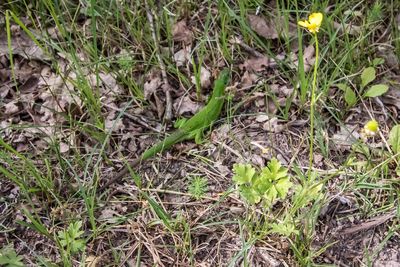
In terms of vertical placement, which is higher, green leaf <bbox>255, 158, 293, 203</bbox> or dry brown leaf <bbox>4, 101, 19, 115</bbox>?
dry brown leaf <bbox>4, 101, 19, 115</bbox>

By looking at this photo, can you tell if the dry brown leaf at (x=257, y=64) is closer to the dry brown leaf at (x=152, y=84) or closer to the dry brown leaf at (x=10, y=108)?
the dry brown leaf at (x=152, y=84)

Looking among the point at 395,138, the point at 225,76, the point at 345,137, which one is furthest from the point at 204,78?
the point at 395,138

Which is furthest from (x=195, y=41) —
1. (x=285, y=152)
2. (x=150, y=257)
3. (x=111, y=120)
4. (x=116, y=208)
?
(x=150, y=257)

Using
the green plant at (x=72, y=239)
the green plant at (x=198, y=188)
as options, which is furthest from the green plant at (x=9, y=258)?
the green plant at (x=198, y=188)

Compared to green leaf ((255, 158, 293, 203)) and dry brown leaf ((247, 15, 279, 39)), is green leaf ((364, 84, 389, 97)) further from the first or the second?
green leaf ((255, 158, 293, 203))

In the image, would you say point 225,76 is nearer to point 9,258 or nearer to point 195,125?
point 195,125

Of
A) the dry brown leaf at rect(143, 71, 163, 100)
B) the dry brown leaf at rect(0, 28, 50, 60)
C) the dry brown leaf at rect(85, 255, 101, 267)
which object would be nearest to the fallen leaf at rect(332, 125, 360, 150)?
the dry brown leaf at rect(143, 71, 163, 100)
